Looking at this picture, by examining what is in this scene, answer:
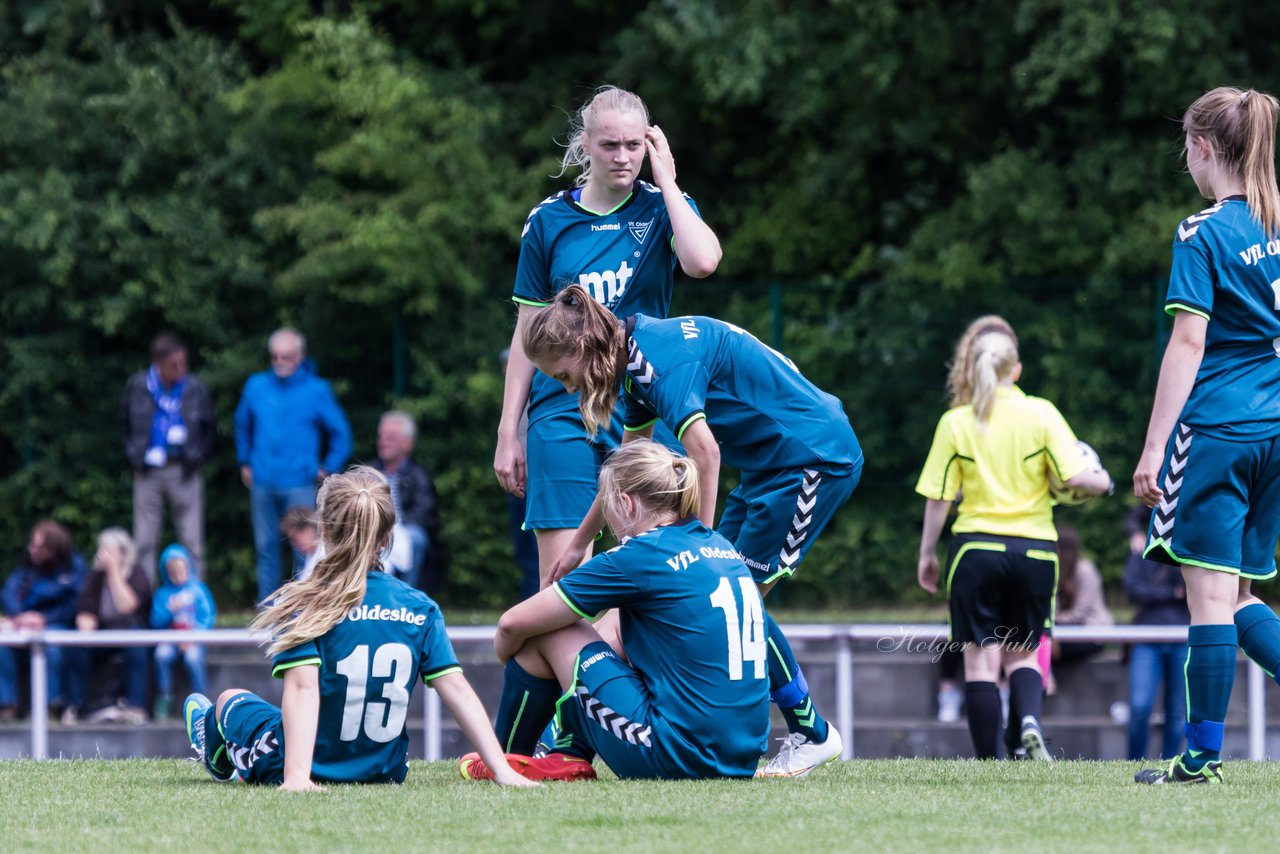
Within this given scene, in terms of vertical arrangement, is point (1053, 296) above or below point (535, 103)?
below

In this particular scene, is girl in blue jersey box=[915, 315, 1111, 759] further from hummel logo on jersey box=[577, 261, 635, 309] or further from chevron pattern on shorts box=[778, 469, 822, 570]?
hummel logo on jersey box=[577, 261, 635, 309]

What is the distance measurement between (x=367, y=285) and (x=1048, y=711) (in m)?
6.67

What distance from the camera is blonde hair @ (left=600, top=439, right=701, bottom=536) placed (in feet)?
16.6

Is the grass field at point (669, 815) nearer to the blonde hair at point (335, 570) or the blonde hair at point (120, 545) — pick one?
the blonde hair at point (335, 570)

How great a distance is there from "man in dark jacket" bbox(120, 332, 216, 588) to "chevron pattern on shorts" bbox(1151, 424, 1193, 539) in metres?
8.58

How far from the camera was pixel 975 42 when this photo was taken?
14.5m

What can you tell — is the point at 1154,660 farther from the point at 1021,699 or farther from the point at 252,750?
the point at 252,750

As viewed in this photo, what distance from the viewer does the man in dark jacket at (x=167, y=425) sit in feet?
40.1

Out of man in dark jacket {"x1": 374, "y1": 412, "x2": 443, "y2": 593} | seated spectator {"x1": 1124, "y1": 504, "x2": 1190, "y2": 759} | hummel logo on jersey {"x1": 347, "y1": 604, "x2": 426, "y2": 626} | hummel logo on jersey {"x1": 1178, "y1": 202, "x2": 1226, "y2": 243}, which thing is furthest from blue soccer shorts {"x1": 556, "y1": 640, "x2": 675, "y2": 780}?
man in dark jacket {"x1": 374, "y1": 412, "x2": 443, "y2": 593}

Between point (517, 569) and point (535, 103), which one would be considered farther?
point (535, 103)

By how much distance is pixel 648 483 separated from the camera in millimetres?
5055

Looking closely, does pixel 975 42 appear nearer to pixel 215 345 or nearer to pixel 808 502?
pixel 215 345

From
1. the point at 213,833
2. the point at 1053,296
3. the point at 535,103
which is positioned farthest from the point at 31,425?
the point at 213,833

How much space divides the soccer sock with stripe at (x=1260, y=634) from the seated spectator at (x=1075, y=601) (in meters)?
4.64
